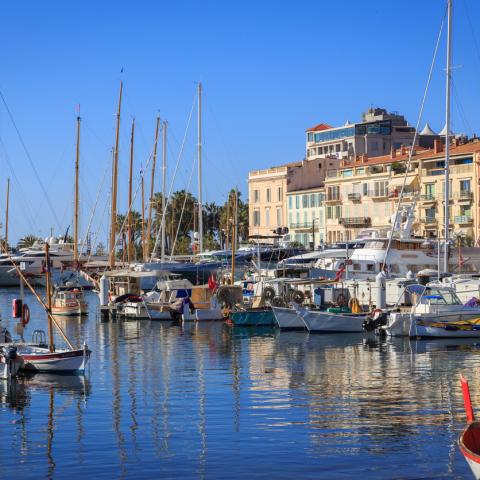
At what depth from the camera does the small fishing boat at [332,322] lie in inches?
2153

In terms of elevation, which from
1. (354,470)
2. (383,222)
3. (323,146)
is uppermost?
(323,146)

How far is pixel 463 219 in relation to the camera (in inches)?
3925

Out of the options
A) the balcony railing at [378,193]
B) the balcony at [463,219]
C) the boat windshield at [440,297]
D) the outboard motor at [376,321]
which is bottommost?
the outboard motor at [376,321]

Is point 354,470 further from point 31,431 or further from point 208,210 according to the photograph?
point 208,210

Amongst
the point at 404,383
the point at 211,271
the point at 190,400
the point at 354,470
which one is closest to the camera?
the point at 354,470

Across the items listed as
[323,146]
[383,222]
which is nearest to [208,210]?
[323,146]

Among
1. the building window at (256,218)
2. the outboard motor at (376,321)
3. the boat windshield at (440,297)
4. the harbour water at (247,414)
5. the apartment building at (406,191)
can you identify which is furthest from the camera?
the building window at (256,218)

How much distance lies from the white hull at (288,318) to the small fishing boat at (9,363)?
21509mm

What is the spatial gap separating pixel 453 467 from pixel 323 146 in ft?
436

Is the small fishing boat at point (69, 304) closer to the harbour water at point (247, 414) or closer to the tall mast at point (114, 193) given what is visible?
the tall mast at point (114, 193)

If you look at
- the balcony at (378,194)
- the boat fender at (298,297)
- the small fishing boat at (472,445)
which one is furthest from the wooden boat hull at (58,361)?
the balcony at (378,194)

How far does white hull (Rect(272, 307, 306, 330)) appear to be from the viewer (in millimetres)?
56906

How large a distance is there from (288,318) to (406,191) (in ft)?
163

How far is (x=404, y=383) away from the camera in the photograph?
3638 centimetres
